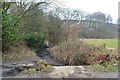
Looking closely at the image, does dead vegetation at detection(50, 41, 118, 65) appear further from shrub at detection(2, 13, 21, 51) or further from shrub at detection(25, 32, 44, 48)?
shrub at detection(25, 32, 44, 48)

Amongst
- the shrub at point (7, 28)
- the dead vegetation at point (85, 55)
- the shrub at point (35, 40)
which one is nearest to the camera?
the shrub at point (7, 28)

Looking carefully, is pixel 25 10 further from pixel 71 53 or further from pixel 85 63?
pixel 85 63

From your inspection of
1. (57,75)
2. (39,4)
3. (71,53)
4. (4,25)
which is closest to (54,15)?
(39,4)

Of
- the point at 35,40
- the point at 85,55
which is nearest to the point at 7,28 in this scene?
the point at 85,55

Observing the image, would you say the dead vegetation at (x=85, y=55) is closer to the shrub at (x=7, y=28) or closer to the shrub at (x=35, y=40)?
the shrub at (x=7, y=28)

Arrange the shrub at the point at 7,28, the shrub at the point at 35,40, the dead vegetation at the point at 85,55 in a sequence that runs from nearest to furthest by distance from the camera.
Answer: the shrub at the point at 7,28
the dead vegetation at the point at 85,55
the shrub at the point at 35,40

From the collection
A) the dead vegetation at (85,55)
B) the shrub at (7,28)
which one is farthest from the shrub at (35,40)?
the dead vegetation at (85,55)

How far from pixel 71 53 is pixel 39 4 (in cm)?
442

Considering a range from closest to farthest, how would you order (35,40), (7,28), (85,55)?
(7,28), (85,55), (35,40)

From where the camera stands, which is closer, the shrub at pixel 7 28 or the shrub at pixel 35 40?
the shrub at pixel 7 28

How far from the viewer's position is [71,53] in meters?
8.20

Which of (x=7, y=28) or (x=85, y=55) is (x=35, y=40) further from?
(x=85, y=55)

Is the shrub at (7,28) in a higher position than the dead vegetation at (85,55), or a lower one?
higher

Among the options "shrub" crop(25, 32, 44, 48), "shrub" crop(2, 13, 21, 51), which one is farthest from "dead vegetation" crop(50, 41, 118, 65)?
"shrub" crop(25, 32, 44, 48)
